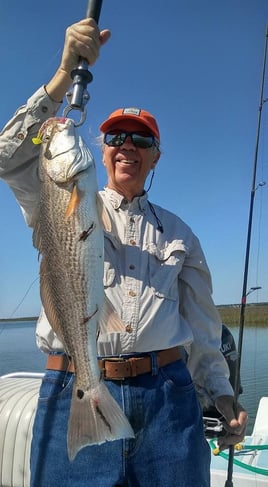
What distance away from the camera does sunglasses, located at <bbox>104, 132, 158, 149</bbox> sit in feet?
8.21

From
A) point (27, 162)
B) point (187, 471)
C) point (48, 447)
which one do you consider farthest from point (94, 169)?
point (187, 471)

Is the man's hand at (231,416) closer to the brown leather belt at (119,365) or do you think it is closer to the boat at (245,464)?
the brown leather belt at (119,365)

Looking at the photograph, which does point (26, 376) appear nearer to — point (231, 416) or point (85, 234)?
point (231, 416)

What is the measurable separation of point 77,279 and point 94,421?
0.59m

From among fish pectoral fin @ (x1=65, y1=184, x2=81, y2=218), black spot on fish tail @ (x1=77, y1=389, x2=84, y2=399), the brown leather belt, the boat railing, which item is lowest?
the boat railing

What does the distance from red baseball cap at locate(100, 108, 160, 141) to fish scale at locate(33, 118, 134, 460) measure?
26.5 inches

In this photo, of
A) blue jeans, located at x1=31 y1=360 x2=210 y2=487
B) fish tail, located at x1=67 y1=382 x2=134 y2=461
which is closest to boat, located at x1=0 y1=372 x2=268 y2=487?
blue jeans, located at x1=31 y1=360 x2=210 y2=487

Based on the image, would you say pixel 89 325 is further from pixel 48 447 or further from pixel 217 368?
pixel 217 368

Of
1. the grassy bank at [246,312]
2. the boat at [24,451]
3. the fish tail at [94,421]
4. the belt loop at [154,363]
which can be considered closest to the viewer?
the fish tail at [94,421]

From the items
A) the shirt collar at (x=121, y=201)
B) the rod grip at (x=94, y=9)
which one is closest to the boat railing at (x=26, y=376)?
the shirt collar at (x=121, y=201)

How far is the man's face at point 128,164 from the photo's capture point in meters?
2.47

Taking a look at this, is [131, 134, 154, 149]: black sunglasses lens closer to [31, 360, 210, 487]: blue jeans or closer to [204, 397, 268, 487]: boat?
[31, 360, 210, 487]: blue jeans

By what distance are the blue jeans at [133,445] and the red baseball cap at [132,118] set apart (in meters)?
1.35

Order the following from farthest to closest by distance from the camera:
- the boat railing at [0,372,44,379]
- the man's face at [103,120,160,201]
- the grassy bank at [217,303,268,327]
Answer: the grassy bank at [217,303,268,327] < the boat railing at [0,372,44,379] < the man's face at [103,120,160,201]
